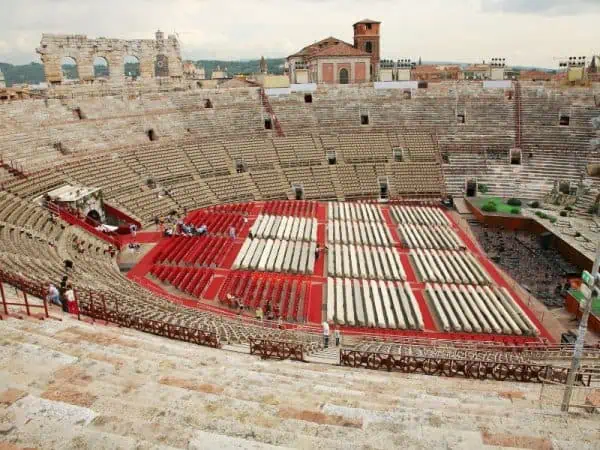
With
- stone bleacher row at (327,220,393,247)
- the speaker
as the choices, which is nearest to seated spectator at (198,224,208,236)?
stone bleacher row at (327,220,393,247)

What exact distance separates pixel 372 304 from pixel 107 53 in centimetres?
3635

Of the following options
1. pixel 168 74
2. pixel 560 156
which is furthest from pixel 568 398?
pixel 168 74

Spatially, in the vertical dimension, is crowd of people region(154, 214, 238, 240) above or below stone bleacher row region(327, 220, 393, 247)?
above

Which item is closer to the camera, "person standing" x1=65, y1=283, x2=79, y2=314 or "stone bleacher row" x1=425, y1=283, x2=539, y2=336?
"person standing" x1=65, y1=283, x2=79, y2=314

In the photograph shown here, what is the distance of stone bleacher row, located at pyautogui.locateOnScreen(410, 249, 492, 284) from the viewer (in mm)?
22969

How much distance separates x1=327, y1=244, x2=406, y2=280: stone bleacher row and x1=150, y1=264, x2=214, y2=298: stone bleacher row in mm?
6009

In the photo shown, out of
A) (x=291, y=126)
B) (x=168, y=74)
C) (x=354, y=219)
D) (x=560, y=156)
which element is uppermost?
(x=168, y=74)

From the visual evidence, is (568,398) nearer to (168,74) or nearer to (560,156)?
(560,156)

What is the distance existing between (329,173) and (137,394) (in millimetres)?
32626

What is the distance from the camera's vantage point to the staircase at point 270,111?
143 ft

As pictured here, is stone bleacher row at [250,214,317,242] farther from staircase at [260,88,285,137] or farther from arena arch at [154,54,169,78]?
arena arch at [154,54,169,78]

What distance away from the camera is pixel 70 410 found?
7.32m

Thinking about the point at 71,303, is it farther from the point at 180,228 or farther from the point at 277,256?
the point at 180,228

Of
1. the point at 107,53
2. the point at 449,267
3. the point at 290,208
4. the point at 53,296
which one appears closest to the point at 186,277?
the point at 53,296
